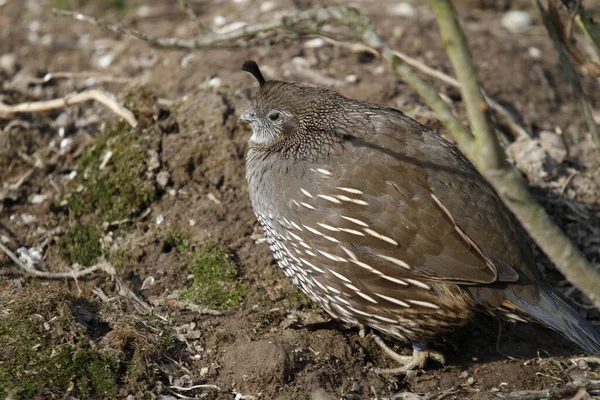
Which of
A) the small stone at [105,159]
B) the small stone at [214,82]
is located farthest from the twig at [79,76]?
the small stone at [105,159]

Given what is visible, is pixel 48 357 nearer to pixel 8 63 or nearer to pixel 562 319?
pixel 562 319

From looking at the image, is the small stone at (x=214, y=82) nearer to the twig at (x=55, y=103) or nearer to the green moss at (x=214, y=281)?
the twig at (x=55, y=103)

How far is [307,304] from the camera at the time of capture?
544cm

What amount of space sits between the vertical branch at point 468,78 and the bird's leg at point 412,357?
1.98 meters

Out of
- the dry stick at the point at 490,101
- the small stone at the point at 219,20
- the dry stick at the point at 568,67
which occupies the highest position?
the dry stick at the point at 568,67

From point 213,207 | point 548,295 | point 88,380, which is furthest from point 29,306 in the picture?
point 548,295

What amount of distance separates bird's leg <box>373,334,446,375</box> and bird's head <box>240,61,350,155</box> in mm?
1587

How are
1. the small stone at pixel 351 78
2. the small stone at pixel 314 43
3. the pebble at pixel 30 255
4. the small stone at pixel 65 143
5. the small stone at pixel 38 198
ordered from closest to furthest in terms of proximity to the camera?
the pebble at pixel 30 255
the small stone at pixel 38 198
the small stone at pixel 65 143
the small stone at pixel 351 78
the small stone at pixel 314 43

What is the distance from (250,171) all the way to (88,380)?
1.88m

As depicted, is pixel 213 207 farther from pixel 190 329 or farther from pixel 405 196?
pixel 405 196

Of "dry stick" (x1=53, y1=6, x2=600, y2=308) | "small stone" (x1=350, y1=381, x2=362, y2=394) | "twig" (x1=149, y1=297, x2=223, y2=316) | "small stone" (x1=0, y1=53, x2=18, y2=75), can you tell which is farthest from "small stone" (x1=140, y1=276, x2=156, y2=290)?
"small stone" (x1=0, y1=53, x2=18, y2=75)

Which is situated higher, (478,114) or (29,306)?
(478,114)

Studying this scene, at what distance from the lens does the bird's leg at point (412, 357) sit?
5008 mm

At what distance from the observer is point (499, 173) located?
142 inches
